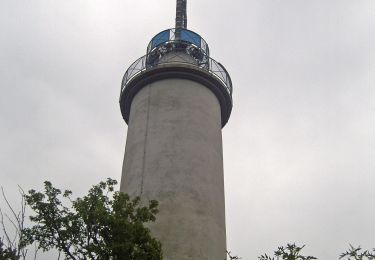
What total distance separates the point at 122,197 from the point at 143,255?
1.83 meters

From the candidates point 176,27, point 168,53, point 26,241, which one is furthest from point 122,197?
point 176,27

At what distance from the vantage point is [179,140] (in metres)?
20.8

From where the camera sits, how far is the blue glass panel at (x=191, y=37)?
84.8ft

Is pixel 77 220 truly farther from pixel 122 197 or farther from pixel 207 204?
pixel 207 204

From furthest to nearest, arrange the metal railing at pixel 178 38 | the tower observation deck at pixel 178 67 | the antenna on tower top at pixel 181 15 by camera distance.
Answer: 1. the antenna on tower top at pixel 181 15
2. the metal railing at pixel 178 38
3. the tower observation deck at pixel 178 67

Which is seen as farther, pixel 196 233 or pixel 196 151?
pixel 196 151

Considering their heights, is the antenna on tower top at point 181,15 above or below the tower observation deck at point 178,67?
above

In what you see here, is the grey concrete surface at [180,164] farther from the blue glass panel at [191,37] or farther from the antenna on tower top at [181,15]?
the antenna on tower top at [181,15]

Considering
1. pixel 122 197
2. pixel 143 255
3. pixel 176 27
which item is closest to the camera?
pixel 143 255

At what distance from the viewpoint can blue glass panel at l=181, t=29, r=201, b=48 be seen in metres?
25.9

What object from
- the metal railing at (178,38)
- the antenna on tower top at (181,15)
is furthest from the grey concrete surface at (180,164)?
the antenna on tower top at (181,15)

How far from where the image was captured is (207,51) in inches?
1032

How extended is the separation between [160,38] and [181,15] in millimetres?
3534

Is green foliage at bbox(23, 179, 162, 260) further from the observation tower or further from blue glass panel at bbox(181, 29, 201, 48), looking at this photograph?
blue glass panel at bbox(181, 29, 201, 48)
